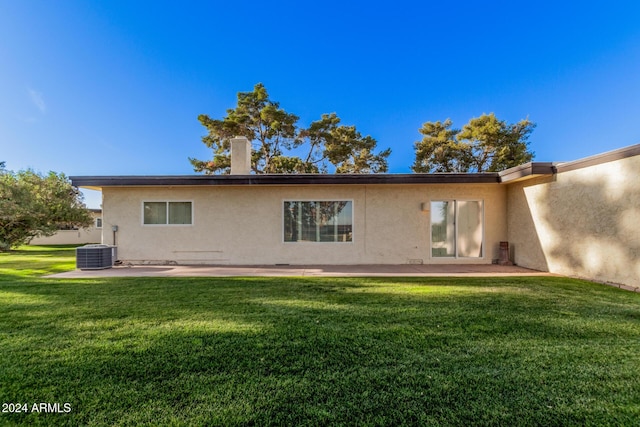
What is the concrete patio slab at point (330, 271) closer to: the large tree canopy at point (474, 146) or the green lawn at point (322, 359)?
the green lawn at point (322, 359)

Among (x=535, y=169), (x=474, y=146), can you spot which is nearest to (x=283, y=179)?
(x=535, y=169)

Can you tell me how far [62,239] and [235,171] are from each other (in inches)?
844

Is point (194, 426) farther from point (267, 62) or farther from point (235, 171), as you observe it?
point (267, 62)

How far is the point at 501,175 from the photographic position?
9.05 metres

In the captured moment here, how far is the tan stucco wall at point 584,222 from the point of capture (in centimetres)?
602

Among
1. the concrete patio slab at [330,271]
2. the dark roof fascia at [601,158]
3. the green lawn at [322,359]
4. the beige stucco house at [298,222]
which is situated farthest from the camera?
the beige stucco house at [298,222]

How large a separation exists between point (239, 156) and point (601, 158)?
32.6 ft

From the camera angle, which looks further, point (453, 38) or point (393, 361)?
point (453, 38)

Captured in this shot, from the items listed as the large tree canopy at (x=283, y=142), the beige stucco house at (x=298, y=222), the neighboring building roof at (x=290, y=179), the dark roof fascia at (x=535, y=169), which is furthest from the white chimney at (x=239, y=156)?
the large tree canopy at (x=283, y=142)

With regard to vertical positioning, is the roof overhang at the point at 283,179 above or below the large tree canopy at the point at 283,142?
below

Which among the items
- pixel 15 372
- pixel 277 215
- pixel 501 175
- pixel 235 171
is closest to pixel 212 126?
pixel 235 171

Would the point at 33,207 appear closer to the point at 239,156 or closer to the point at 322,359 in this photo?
the point at 239,156

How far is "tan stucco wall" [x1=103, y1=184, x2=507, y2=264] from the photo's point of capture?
973 centimetres

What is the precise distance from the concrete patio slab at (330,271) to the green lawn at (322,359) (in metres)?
2.44
